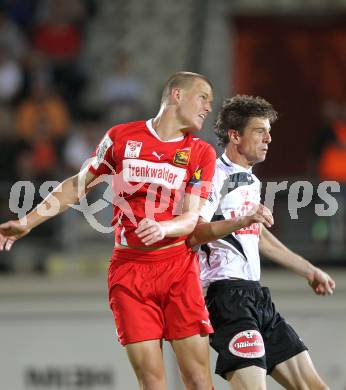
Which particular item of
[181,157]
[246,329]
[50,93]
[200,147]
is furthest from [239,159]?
[50,93]

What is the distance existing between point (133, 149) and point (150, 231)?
A: 0.62m

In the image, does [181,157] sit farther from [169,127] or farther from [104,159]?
[104,159]

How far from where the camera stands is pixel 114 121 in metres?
10.6

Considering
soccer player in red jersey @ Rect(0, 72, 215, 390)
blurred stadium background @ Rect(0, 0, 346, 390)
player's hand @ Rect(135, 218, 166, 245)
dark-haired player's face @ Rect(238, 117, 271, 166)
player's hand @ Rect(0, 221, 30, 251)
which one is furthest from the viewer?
blurred stadium background @ Rect(0, 0, 346, 390)

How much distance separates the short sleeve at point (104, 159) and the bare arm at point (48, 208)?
4 centimetres

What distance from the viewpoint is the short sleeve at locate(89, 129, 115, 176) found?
526 centimetres

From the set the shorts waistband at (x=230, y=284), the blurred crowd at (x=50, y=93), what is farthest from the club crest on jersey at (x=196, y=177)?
the blurred crowd at (x=50, y=93)

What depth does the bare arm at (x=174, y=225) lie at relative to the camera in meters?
4.70

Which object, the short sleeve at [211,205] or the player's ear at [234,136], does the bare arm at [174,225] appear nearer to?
the short sleeve at [211,205]

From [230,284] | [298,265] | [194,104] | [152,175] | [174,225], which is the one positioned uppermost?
[194,104]

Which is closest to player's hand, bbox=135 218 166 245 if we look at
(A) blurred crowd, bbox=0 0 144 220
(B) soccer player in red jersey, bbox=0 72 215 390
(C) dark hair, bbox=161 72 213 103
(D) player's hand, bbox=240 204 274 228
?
(B) soccer player in red jersey, bbox=0 72 215 390

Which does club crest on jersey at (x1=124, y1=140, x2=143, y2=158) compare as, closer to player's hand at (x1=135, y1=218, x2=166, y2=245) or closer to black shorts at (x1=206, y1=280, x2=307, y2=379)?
player's hand at (x1=135, y1=218, x2=166, y2=245)

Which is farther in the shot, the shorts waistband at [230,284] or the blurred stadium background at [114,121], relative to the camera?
the blurred stadium background at [114,121]

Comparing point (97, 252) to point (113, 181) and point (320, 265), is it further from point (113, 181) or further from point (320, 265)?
point (113, 181)
